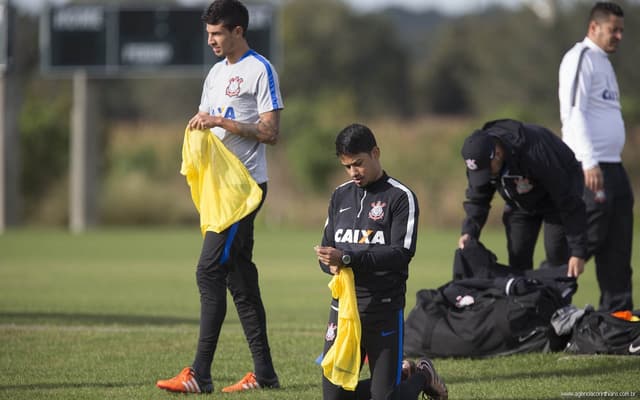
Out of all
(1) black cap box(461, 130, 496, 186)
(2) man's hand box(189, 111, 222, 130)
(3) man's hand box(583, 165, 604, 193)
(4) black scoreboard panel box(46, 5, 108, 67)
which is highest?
(4) black scoreboard panel box(46, 5, 108, 67)

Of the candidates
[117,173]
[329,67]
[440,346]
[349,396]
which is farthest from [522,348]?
[329,67]

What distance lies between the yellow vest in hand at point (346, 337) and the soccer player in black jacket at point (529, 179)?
2.22m

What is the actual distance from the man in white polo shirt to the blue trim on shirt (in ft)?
10.6

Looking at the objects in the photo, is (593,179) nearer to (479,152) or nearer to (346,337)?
(479,152)

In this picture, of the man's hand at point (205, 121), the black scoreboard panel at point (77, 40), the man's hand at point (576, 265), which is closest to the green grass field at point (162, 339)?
the man's hand at point (576, 265)

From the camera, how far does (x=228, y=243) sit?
6.59m

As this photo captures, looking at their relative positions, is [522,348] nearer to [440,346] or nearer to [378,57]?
[440,346]

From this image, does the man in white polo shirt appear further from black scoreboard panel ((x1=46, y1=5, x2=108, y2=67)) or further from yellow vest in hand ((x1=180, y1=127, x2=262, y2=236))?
black scoreboard panel ((x1=46, y1=5, x2=108, y2=67))

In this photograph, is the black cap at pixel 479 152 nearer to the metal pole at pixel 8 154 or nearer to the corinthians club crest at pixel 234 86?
the corinthians club crest at pixel 234 86

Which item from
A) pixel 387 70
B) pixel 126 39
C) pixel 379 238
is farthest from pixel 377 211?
pixel 387 70

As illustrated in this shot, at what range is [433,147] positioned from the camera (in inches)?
1288

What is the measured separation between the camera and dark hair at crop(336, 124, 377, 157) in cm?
561

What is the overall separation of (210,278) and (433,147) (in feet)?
87.0

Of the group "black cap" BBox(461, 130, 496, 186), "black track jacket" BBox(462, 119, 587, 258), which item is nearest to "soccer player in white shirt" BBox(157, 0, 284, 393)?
"black cap" BBox(461, 130, 496, 186)
